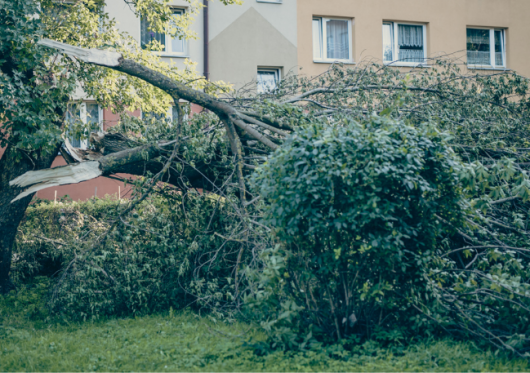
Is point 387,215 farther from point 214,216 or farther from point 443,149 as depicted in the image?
point 214,216

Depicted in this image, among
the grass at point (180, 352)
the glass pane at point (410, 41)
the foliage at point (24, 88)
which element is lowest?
the grass at point (180, 352)

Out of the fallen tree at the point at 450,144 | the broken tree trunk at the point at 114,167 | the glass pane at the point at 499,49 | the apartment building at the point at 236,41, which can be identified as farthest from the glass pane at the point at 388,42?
the broken tree trunk at the point at 114,167

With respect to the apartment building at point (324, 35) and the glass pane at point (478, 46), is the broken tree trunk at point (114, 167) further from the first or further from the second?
the glass pane at point (478, 46)

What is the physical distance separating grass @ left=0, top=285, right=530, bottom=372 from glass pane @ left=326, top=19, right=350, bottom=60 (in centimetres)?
1215

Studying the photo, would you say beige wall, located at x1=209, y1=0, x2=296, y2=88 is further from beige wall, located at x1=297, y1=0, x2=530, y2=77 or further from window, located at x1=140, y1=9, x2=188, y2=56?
window, located at x1=140, y1=9, x2=188, y2=56

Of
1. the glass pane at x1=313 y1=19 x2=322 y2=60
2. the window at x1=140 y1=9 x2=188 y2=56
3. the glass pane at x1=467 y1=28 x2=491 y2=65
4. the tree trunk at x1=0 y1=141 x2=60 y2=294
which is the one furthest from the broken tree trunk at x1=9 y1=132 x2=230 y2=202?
the glass pane at x1=467 y1=28 x2=491 y2=65

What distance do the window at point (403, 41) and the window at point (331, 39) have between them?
1.30 metres

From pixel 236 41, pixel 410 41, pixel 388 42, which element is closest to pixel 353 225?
pixel 236 41

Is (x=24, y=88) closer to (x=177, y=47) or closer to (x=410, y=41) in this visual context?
(x=177, y=47)

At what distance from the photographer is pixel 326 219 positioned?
159 inches

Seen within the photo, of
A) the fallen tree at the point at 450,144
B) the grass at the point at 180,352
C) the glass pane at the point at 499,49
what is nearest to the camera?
the grass at the point at 180,352

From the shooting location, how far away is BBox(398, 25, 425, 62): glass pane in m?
16.4

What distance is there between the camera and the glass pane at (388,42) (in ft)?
53.2

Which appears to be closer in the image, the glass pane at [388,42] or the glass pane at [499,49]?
the glass pane at [388,42]
